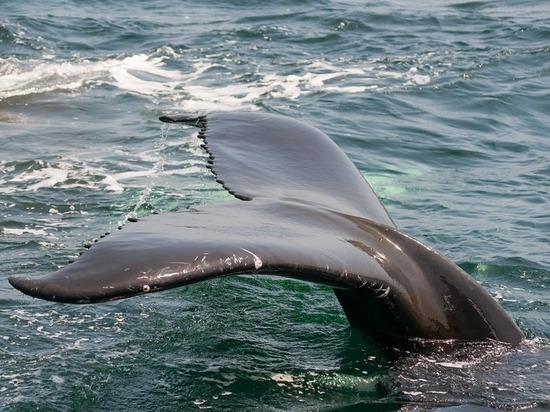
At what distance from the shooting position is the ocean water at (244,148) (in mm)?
5406

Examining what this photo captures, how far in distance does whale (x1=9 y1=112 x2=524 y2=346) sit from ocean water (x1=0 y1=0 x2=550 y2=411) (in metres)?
0.19

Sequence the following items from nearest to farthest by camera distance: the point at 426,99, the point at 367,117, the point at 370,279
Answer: the point at 370,279 < the point at 367,117 < the point at 426,99

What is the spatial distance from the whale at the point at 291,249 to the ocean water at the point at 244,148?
19 cm

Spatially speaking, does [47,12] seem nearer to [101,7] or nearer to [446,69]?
[101,7]

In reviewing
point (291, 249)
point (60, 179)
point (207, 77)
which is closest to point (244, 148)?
point (291, 249)

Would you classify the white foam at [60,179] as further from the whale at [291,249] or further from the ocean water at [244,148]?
the whale at [291,249]

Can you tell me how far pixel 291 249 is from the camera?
13.0 ft

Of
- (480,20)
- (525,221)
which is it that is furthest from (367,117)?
(480,20)

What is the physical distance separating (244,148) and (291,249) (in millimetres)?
1614


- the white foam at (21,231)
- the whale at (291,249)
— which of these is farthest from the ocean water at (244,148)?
the whale at (291,249)

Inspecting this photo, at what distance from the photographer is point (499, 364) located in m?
5.19

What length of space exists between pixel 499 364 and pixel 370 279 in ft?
3.79

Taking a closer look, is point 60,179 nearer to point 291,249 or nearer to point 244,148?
point 244,148

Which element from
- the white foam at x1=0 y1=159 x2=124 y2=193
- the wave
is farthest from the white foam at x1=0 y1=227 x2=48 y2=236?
the wave
